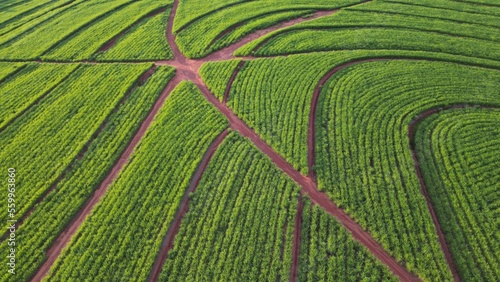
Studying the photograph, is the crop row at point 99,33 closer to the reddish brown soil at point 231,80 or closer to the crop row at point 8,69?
the crop row at point 8,69

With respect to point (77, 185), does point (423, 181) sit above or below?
above

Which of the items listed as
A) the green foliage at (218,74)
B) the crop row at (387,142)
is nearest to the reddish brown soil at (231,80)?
the green foliage at (218,74)

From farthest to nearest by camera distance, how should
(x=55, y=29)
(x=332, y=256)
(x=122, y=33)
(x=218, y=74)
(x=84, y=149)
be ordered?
(x=55, y=29), (x=122, y=33), (x=218, y=74), (x=84, y=149), (x=332, y=256)

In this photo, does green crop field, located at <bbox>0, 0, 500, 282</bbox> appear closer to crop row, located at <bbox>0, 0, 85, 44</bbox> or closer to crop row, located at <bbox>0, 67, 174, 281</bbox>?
crop row, located at <bbox>0, 67, 174, 281</bbox>

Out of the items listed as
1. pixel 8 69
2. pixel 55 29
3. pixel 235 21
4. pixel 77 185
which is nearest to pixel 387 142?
pixel 235 21

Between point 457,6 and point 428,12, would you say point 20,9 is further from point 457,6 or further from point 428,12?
point 457,6

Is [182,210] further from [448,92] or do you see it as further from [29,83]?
[448,92]

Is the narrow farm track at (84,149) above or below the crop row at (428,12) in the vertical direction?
below
